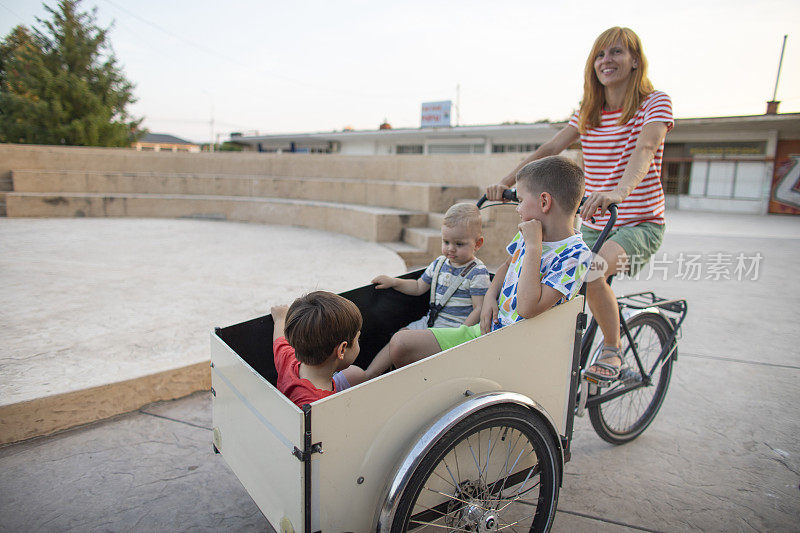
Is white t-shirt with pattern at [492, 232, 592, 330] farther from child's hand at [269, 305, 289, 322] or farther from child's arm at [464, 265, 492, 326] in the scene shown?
child's hand at [269, 305, 289, 322]

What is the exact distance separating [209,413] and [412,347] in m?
1.23

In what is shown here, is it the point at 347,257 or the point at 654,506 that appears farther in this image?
the point at 347,257

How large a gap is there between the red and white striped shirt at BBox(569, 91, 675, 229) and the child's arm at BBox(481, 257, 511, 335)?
509 mm

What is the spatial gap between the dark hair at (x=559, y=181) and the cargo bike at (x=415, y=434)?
8.5 inches

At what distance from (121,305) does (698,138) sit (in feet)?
70.1

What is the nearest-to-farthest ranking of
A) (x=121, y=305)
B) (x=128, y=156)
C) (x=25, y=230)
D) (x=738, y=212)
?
(x=121, y=305), (x=25, y=230), (x=128, y=156), (x=738, y=212)

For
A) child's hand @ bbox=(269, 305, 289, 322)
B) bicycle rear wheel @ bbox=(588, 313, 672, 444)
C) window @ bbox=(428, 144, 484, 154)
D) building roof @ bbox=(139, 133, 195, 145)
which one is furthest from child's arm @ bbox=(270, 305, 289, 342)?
building roof @ bbox=(139, 133, 195, 145)

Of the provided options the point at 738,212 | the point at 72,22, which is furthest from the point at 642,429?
the point at 738,212

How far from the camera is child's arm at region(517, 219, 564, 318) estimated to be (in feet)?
4.45

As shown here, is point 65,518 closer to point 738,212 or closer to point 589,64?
point 589,64

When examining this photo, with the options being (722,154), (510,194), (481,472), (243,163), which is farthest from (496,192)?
(722,154)

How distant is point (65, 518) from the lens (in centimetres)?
155

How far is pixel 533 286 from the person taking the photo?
136cm

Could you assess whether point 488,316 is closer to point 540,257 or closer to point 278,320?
point 540,257
